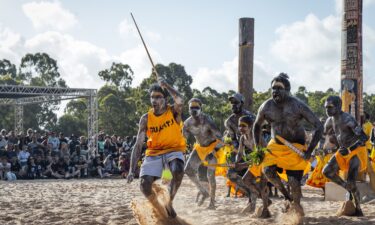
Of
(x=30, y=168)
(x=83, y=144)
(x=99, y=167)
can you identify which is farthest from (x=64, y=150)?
(x=30, y=168)

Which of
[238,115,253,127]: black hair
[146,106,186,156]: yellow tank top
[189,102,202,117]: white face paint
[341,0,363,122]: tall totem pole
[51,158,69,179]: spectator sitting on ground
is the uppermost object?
[341,0,363,122]: tall totem pole

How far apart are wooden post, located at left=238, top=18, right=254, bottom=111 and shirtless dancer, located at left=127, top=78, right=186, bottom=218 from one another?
3.80 m

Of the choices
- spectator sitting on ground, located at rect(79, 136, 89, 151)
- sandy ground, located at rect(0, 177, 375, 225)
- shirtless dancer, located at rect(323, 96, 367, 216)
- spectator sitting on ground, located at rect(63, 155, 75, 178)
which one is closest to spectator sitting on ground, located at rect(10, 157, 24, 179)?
spectator sitting on ground, located at rect(63, 155, 75, 178)

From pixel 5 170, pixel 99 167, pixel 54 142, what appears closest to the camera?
pixel 5 170

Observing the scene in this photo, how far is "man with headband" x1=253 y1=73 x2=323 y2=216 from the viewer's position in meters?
7.46

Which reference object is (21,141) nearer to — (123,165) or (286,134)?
(123,165)

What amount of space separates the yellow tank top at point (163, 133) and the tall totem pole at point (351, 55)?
4.21m

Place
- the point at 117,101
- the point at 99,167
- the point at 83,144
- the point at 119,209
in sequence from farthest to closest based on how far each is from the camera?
the point at 117,101, the point at 83,144, the point at 99,167, the point at 119,209

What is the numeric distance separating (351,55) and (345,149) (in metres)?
2.69

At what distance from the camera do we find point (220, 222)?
798 centimetres

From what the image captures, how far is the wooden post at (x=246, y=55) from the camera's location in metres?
11.2

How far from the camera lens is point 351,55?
1048 cm

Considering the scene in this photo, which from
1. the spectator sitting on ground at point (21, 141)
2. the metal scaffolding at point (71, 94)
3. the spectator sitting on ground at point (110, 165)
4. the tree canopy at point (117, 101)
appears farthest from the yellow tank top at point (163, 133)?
the tree canopy at point (117, 101)

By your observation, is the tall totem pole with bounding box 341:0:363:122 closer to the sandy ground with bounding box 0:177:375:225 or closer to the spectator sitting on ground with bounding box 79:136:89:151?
the sandy ground with bounding box 0:177:375:225
